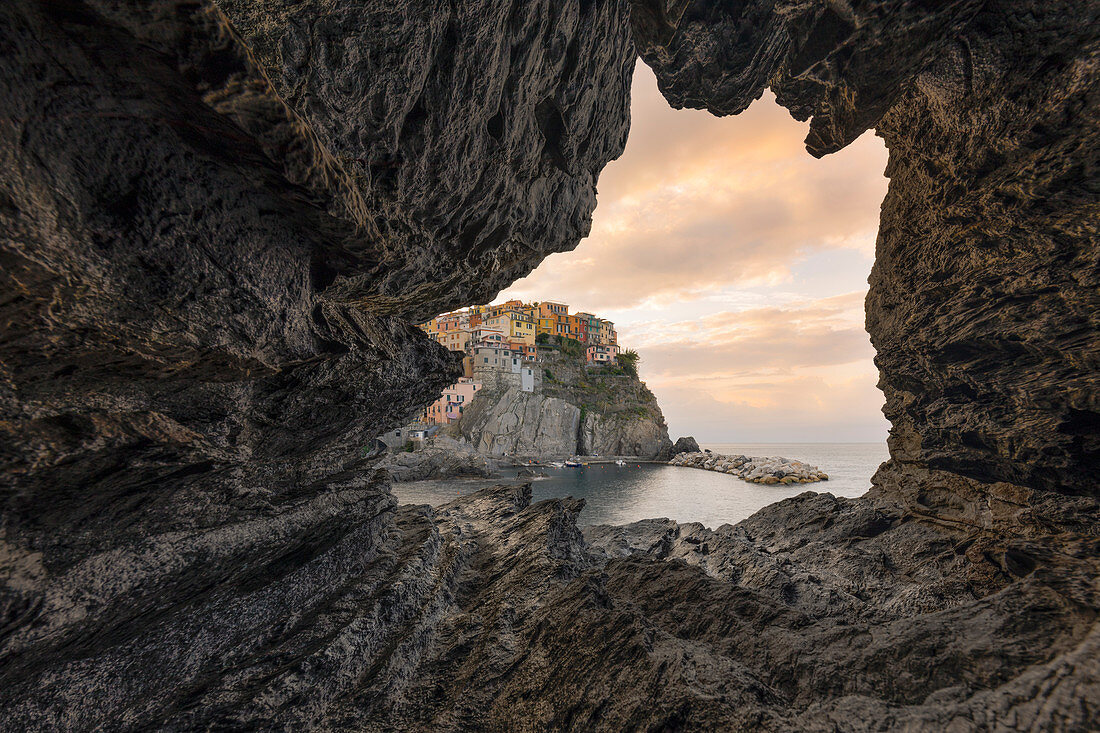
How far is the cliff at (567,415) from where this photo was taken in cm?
8125

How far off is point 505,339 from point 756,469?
57.3 meters

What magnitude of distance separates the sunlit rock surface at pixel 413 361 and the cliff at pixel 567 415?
69342mm

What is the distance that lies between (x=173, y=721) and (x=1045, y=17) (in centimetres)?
1626

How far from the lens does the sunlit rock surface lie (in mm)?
3672

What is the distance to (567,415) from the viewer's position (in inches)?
3393

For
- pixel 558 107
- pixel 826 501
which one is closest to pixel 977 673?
pixel 558 107

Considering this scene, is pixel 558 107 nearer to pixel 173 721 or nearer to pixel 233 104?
pixel 233 104

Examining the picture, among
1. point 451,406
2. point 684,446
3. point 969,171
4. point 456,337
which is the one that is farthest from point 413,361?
point 684,446

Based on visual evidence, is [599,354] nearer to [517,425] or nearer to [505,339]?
[505,339]

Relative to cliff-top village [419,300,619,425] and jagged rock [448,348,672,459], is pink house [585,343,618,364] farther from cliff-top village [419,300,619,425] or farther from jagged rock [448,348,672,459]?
jagged rock [448,348,672,459]

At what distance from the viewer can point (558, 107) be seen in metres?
11.1

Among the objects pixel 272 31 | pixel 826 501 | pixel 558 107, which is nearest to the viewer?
pixel 272 31

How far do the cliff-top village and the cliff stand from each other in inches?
122

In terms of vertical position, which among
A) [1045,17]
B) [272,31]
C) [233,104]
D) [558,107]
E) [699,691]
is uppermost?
[558,107]
